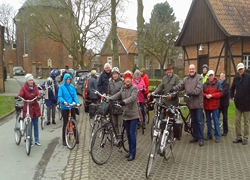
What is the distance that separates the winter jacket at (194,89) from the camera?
22.9 ft

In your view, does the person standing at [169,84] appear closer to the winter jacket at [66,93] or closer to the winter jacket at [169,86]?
the winter jacket at [169,86]

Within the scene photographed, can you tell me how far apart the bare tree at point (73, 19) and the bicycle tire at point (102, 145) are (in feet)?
80.4

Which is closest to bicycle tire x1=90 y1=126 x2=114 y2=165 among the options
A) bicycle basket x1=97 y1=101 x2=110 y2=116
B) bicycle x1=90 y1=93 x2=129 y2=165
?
bicycle x1=90 y1=93 x2=129 y2=165

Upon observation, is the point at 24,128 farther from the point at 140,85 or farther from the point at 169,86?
the point at 169,86

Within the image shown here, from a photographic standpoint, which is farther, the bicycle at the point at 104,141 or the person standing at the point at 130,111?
the person standing at the point at 130,111

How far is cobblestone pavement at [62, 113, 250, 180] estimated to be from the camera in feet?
17.2

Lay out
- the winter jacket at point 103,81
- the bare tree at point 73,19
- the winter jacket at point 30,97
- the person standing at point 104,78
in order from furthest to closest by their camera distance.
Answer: the bare tree at point 73,19 < the winter jacket at point 103,81 < the person standing at point 104,78 < the winter jacket at point 30,97

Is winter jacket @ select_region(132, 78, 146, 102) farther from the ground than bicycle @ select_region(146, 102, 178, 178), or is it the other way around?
winter jacket @ select_region(132, 78, 146, 102)

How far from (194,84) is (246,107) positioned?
1.47m

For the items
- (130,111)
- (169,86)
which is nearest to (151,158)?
(130,111)

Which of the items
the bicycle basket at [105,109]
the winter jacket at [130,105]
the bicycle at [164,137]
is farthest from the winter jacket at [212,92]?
the bicycle basket at [105,109]

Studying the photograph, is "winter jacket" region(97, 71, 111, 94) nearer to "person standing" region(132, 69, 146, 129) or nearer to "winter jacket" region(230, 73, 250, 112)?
"person standing" region(132, 69, 146, 129)

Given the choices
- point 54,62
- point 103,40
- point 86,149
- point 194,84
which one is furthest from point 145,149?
point 54,62

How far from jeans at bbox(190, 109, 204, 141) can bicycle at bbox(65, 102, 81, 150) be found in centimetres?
300
